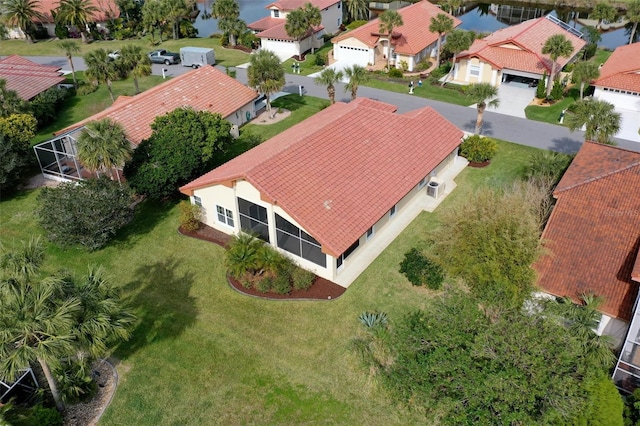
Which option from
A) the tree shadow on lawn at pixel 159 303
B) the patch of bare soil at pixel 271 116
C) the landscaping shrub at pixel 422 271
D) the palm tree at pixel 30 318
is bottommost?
the tree shadow on lawn at pixel 159 303

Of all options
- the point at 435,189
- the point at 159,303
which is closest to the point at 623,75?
the point at 435,189

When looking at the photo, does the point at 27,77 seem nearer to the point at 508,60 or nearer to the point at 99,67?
the point at 99,67

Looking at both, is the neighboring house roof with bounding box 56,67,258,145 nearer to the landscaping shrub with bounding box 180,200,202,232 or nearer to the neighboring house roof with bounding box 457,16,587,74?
the landscaping shrub with bounding box 180,200,202,232

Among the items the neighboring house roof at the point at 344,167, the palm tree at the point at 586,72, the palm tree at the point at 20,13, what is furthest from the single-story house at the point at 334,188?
the palm tree at the point at 20,13

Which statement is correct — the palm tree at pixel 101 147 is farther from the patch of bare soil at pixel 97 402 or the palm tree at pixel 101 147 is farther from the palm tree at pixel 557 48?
the palm tree at pixel 557 48

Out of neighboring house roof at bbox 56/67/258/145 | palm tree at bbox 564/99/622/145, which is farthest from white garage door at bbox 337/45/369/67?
palm tree at bbox 564/99/622/145

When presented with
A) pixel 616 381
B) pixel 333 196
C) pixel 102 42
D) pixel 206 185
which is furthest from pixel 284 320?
pixel 102 42
